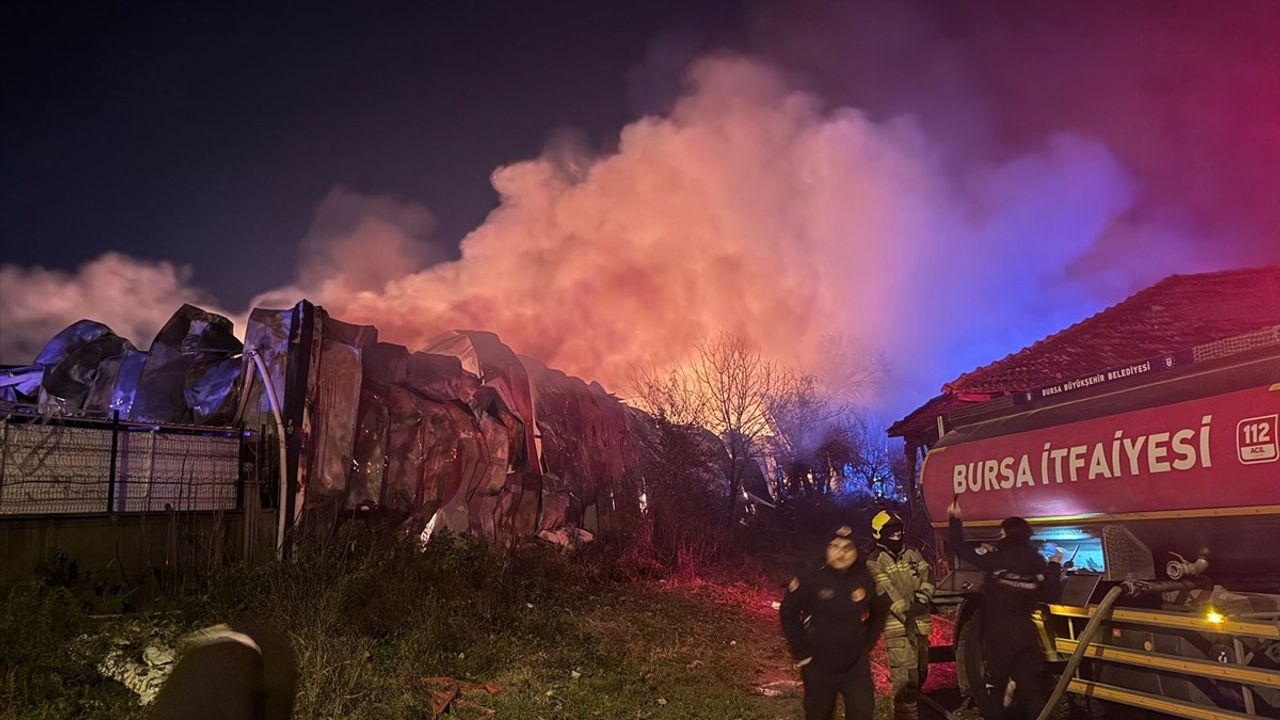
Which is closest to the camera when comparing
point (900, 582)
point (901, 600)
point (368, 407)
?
point (901, 600)

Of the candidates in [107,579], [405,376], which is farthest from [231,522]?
[405,376]

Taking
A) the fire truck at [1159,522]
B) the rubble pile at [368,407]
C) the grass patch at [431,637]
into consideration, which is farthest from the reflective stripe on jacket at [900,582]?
the rubble pile at [368,407]

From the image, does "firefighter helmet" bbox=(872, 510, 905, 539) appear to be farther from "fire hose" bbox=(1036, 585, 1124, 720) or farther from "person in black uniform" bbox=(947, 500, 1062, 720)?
"fire hose" bbox=(1036, 585, 1124, 720)

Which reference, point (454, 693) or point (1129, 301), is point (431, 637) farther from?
point (1129, 301)

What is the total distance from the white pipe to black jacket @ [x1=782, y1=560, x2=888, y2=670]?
6.45 metres

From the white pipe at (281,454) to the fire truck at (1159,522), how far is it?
783 centimetres

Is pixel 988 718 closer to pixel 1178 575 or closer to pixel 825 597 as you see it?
pixel 1178 575

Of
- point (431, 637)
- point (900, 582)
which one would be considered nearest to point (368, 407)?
point (431, 637)

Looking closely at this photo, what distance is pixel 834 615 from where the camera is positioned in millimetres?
5195

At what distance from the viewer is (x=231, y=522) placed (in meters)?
9.05

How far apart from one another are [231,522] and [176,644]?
3.11 metres

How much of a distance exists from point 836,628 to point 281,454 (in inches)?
287

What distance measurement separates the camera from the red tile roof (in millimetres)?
12781

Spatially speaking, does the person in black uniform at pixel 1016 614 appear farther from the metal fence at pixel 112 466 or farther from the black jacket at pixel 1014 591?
the metal fence at pixel 112 466
